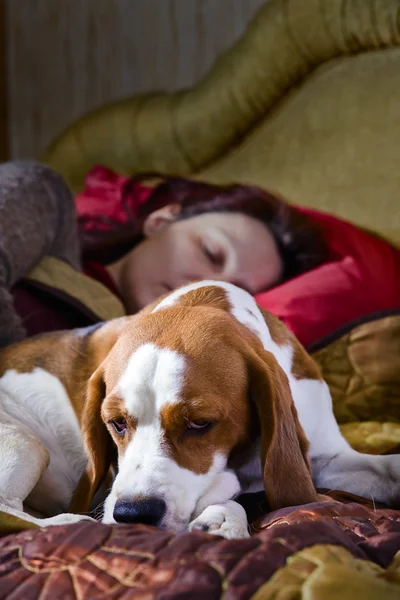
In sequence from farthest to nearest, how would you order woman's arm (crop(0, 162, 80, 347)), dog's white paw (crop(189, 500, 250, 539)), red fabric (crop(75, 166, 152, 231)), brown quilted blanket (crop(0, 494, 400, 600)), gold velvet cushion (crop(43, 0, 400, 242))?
red fabric (crop(75, 166, 152, 231)) → gold velvet cushion (crop(43, 0, 400, 242)) → woman's arm (crop(0, 162, 80, 347)) → dog's white paw (crop(189, 500, 250, 539)) → brown quilted blanket (crop(0, 494, 400, 600))

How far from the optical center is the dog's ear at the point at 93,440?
3.96 feet

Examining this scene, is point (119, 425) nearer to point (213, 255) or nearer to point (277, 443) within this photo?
point (277, 443)

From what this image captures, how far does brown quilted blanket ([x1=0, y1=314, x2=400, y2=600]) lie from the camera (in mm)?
778

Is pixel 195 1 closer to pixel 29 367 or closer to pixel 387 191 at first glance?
pixel 387 191

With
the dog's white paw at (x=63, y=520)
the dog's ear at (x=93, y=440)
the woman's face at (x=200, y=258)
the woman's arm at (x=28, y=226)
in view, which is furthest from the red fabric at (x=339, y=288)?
the dog's white paw at (x=63, y=520)

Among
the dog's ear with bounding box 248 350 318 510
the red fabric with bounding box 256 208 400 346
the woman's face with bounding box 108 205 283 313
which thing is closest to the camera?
the dog's ear with bounding box 248 350 318 510

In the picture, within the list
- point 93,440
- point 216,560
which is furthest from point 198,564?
point 93,440

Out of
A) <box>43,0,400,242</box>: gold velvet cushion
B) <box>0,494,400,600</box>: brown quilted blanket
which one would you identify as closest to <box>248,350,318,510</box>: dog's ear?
<box>0,494,400,600</box>: brown quilted blanket

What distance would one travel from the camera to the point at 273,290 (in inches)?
73.4

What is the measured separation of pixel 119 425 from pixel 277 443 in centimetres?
24

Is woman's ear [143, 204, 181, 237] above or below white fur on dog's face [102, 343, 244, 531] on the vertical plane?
below

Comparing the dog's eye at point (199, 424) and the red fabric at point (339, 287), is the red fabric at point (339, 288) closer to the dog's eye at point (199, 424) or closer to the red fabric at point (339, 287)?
the red fabric at point (339, 287)

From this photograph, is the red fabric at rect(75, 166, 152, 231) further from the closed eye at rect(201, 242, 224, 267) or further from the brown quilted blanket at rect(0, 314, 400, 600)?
the brown quilted blanket at rect(0, 314, 400, 600)

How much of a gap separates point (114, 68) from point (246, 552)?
289 cm
